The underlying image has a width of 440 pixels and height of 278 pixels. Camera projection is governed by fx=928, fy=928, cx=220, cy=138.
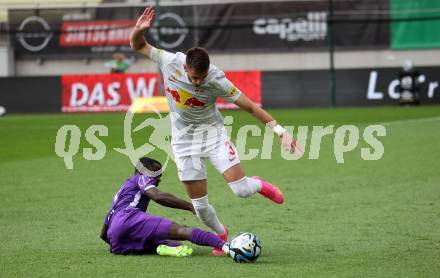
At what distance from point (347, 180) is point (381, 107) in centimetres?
1426

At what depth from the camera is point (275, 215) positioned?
35.4 ft

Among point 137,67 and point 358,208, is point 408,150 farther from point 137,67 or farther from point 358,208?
point 137,67

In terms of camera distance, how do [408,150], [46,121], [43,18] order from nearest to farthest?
[408,150], [46,121], [43,18]

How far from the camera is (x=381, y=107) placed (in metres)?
27.6

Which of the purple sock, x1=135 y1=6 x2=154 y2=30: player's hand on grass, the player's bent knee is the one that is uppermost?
x1=135 y1=6 x2=154 y2=30: player's hand on grass

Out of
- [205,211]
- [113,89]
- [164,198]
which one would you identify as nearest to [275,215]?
[205,211]

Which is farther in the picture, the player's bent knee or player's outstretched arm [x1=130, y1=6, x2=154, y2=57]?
player's outstretched arm [x1=130, y1=6, x2=154, y2=57]

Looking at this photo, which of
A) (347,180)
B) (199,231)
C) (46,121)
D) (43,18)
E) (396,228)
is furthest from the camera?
(43,18)

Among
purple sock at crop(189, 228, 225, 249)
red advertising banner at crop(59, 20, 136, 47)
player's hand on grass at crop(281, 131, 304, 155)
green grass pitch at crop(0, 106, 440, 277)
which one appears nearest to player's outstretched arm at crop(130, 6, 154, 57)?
player's hand on grass at crop(281, 131, 304, 155)

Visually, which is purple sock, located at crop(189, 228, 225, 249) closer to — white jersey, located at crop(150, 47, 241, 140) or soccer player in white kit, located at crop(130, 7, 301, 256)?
soccer player in white kit, located at crop(130, 7, 301, 256)

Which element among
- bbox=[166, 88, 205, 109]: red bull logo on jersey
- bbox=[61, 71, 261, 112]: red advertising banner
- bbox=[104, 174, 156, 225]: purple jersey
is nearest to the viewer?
bbox=[166, 88, 205, 109]: red bull logo on jersey

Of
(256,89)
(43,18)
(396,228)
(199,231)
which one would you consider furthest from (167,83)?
(43,18)

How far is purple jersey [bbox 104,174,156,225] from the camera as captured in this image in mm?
8702

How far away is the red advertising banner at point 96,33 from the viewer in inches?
1249
